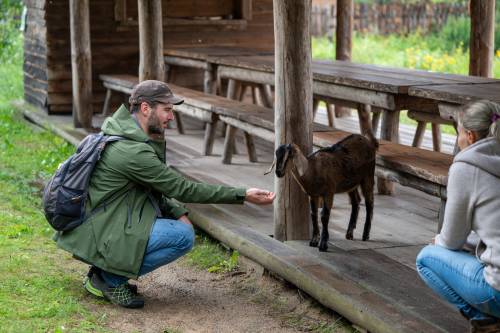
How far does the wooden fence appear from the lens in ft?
77.7

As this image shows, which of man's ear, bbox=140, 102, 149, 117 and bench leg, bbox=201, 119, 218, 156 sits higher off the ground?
man's ear, bbox=140, 102, 149, 117

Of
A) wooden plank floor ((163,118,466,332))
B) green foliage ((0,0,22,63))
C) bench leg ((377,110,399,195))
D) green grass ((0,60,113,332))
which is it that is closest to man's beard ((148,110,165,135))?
green grass ((0,60,113,332))

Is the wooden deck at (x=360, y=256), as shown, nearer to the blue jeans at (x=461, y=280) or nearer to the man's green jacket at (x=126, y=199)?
the blue jeans at (x=461, y=280)

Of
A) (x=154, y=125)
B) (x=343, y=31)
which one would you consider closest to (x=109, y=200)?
(x=154, y=125)

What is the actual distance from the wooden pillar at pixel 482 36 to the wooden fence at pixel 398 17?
1367 centimetres

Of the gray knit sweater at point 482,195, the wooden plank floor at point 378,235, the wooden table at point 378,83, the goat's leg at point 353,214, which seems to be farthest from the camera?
the wooden table at point 378,83

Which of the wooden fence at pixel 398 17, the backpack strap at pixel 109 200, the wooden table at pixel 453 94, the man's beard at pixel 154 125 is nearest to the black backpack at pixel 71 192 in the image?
the backpack strap at pixel 109 200

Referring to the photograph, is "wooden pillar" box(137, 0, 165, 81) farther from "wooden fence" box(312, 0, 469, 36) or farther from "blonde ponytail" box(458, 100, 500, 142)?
"wooden fence" box(312, 0, 469, 36)

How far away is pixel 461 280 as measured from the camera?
4012 mm

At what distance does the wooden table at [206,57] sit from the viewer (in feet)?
36.4

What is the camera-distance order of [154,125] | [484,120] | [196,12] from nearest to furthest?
[484,120] → [154,125] → [196,12]

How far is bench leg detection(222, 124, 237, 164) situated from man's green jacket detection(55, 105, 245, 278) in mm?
4065

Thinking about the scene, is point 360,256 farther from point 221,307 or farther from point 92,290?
point 92,290

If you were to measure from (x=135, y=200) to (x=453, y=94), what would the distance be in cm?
252
